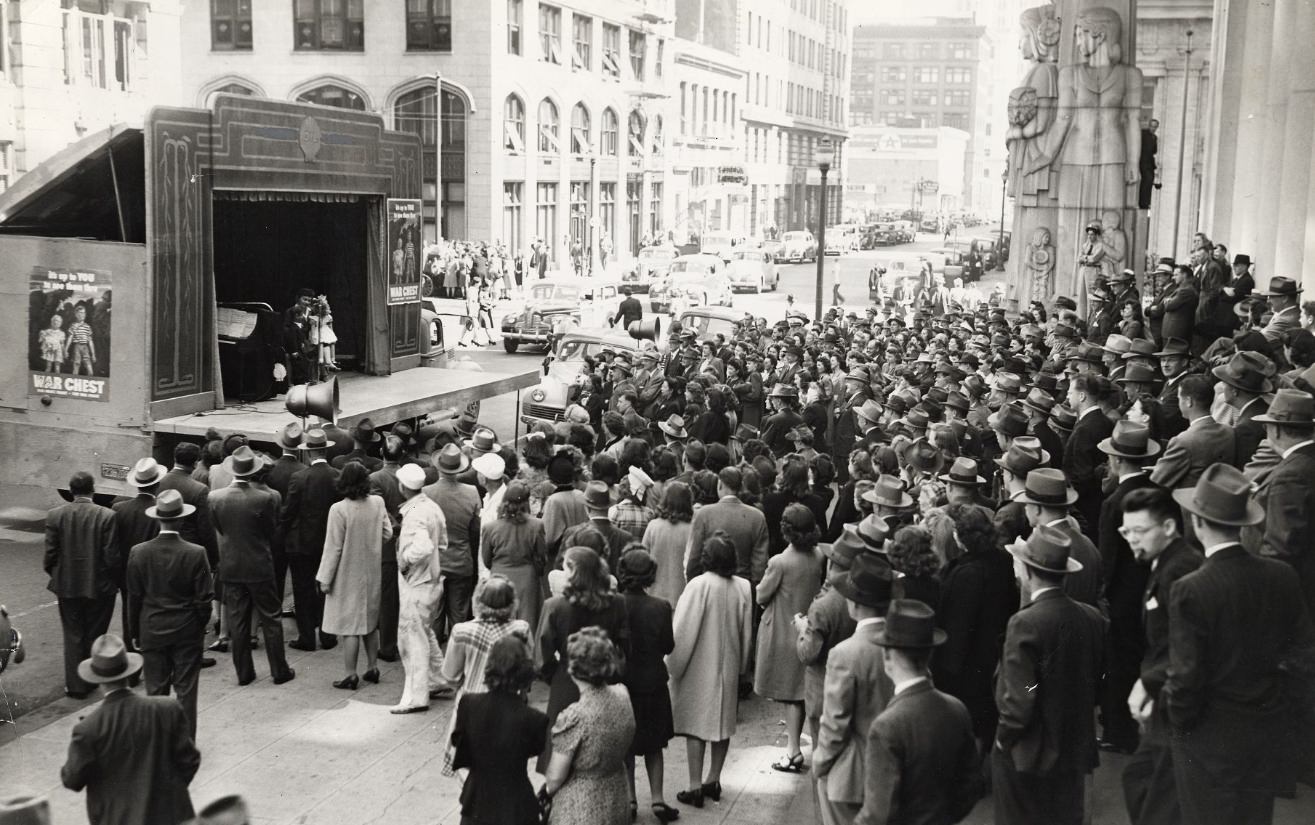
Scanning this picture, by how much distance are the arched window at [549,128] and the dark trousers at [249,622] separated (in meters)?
44.5

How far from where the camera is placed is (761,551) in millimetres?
8953

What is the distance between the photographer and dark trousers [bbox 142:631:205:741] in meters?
8.75

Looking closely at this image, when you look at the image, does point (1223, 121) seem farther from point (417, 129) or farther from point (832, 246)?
point (832, 246)

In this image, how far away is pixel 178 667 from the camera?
8.81m

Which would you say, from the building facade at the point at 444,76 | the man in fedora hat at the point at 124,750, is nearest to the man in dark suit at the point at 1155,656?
the man in fedora hat at the point at 124,750

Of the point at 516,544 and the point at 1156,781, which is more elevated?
the point at 516,544

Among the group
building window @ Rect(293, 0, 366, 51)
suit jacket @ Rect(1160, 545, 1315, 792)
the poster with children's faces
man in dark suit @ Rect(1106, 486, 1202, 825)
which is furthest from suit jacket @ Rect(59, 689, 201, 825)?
building window @ Rect(293, 0, 366, 51)

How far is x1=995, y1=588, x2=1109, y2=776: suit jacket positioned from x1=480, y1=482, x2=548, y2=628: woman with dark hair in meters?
4.03

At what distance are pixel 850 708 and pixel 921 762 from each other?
3.26ft

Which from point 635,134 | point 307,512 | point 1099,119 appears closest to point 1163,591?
point 307,512

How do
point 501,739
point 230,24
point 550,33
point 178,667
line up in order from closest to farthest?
1. point 501,739
2. point 178,667
3. point 230,24
4. point 550,33

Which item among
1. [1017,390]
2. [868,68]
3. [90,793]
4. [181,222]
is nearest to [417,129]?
[181,222]

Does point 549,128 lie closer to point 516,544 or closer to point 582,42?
point 582,42

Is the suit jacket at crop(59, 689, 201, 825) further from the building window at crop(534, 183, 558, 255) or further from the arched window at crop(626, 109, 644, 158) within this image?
the arched window at crop(626, 109, 644, 158)
